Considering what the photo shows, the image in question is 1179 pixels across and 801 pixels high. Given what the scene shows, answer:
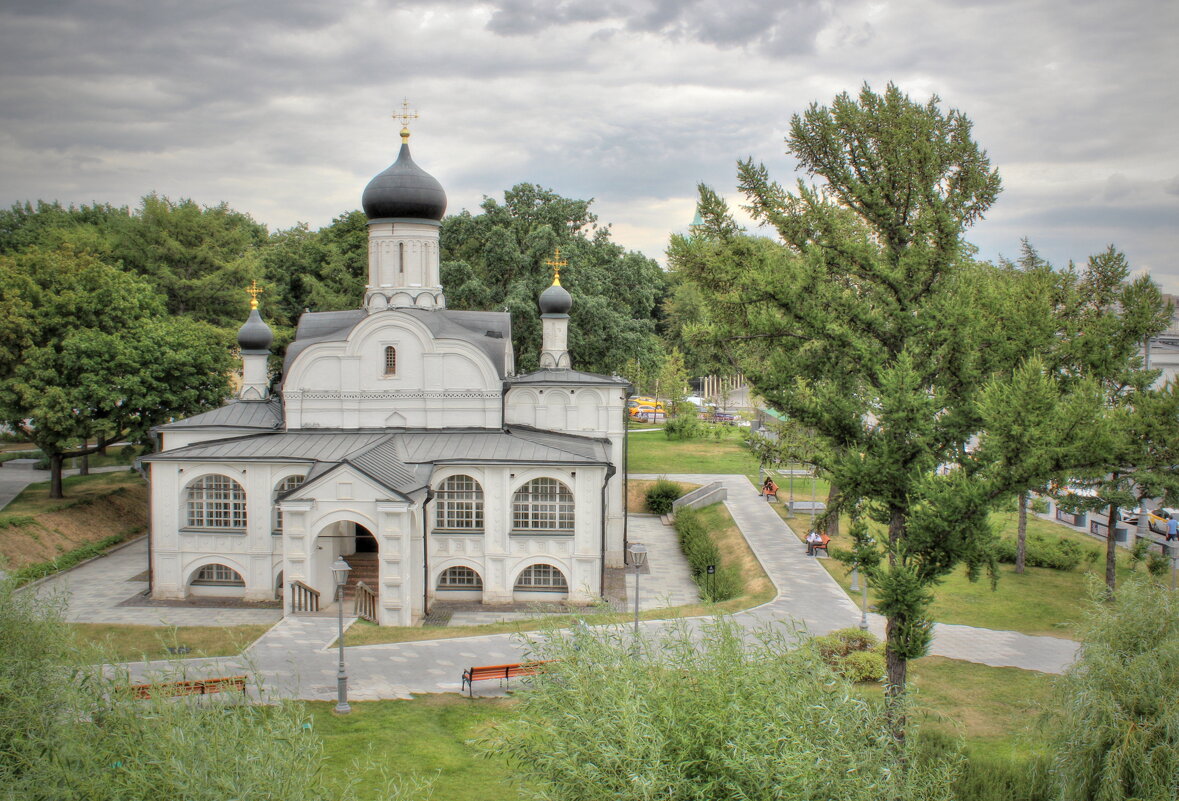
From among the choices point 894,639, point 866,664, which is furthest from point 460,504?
point 894,639

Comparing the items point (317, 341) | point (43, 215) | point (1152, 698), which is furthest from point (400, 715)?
point (43, 215)

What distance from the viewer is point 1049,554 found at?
25656 mm

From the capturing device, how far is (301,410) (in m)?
26.2

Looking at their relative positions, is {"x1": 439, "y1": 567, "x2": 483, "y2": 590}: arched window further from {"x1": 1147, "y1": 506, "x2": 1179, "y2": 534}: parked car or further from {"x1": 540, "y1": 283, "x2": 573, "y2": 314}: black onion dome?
{"x1": 1147, "y1": 506, "x2": 1179, "y2": 534}: parked car

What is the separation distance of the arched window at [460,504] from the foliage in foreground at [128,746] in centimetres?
1423

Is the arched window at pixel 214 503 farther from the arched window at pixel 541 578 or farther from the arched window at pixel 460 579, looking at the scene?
the arched window at pixel 541 578

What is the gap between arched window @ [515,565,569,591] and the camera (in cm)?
2417

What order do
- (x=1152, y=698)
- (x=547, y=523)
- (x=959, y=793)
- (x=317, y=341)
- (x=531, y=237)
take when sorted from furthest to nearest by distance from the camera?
(x=531, y=237), (x=317, y=341), (x=547, y=523), (x=959, y=793), (x=1152, y=698)

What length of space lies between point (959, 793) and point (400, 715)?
933 cm

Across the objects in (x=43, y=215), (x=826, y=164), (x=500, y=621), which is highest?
(x=43, y=215)

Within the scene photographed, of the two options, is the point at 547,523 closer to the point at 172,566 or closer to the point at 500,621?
the point at 500,621

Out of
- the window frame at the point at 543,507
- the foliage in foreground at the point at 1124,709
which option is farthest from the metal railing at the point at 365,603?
the foliage in foreground at the point at 1124,709

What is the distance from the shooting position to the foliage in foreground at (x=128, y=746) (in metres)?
7.04

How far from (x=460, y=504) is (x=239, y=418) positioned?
8.48m
